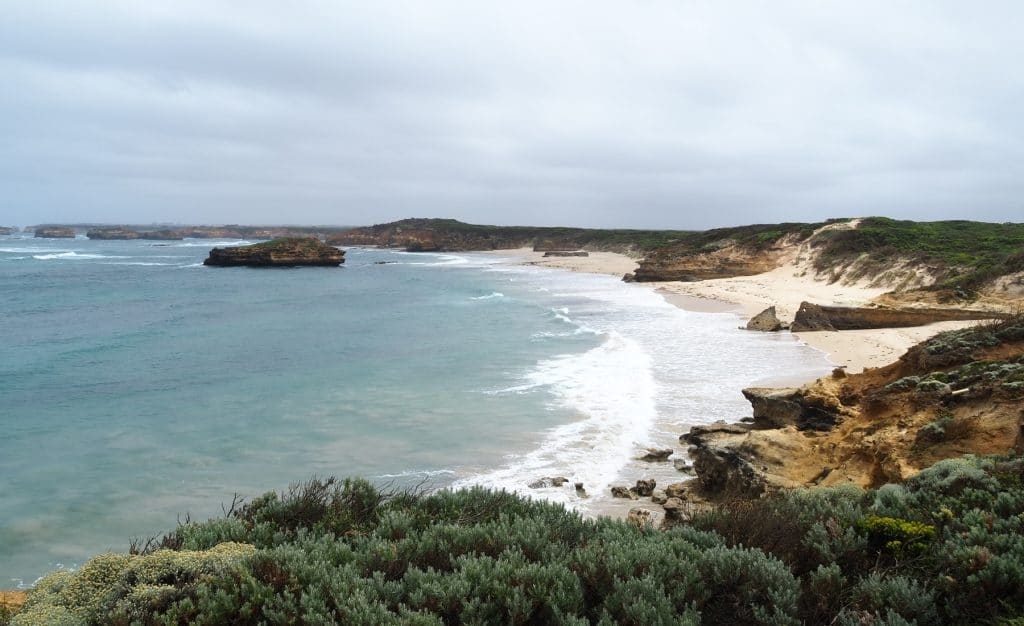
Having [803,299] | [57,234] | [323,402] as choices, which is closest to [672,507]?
[323,402]

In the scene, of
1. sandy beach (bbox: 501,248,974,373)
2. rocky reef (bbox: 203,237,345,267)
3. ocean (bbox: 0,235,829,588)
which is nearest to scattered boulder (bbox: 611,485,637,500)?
ocean (bbox: 0,235,829,588)

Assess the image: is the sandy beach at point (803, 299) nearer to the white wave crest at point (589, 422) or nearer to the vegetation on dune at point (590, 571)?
the white wave crest at point (589, 422)

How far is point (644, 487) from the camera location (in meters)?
9.05

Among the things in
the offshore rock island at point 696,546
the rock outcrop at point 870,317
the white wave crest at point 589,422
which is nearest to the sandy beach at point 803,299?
the rock outcrop at point 870,317

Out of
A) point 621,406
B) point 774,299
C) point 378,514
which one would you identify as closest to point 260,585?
point 378,514

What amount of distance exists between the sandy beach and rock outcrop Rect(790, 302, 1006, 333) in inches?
20.2

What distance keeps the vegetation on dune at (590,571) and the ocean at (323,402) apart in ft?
14.6

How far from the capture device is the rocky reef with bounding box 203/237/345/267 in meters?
68.9

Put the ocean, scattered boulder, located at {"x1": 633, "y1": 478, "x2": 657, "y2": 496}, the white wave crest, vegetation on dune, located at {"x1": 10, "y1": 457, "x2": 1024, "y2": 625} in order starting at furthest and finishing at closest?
the white wave crest < the ocean < scattered boulder, located at {"x1": 633, "y1": 478, "x2": 657, "y2": 496} < vegetation on dune, located at {"x1": 10, "y1": 457, "x2": 1024, "y2": 625}

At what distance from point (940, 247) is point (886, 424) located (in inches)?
1408

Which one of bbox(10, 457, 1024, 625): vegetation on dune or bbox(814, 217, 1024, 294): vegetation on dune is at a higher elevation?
bbox(814, 217, 1024, 294): vegetation on dune

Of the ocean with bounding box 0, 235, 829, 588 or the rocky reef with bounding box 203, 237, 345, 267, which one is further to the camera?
the rocky reef with bounding box 203, 237, 345, 267

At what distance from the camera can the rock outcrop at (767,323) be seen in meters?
23.5

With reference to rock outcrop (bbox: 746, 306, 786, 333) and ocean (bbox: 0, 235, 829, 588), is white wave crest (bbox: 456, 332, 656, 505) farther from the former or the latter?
rock outcrop (bbox: 746, 306, 786, 333)
